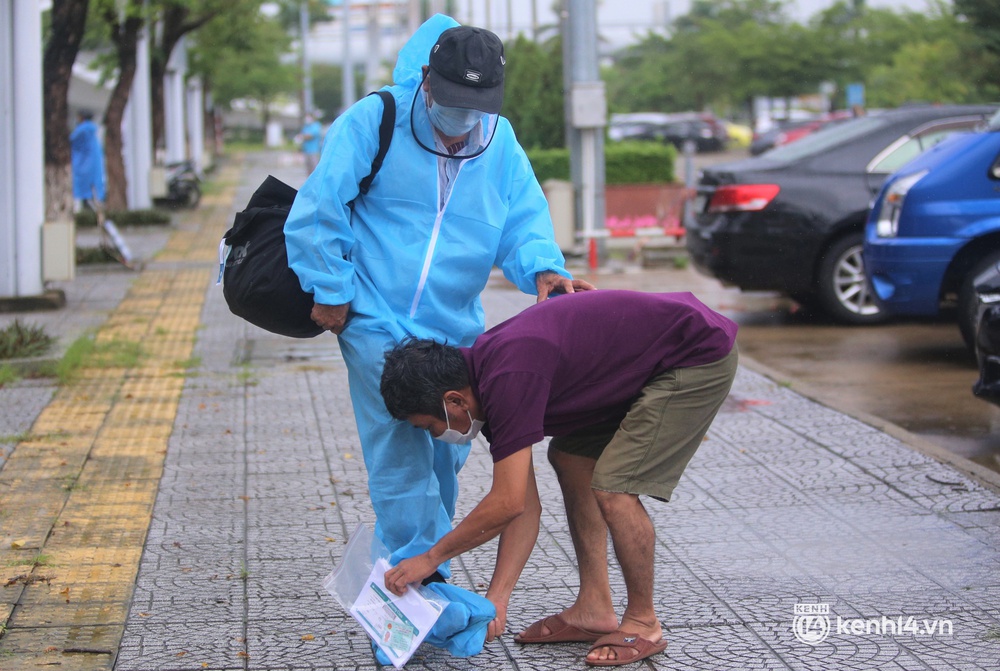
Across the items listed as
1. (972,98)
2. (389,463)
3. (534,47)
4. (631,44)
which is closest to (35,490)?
(389,463)

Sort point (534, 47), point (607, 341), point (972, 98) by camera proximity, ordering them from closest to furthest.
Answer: point (607, 341) < point (534, 47) < point (972, 98)

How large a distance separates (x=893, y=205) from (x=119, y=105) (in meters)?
14.4

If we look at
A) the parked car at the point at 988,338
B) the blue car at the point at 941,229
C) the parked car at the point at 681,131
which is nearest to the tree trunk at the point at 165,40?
the blue car at the point at 941,229

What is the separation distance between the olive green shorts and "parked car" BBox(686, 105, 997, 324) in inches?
254

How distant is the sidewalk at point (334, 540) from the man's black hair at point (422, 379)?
2.97ft

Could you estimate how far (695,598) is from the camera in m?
4.38

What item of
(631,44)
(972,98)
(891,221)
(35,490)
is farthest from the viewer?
(631,44)

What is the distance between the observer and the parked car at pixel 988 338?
628 cm

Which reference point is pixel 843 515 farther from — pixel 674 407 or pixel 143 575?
pixel 143 575

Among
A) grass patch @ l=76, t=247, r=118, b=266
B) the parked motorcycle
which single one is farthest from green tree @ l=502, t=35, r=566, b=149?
the parked motorcycle

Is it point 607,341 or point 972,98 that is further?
point 972,98

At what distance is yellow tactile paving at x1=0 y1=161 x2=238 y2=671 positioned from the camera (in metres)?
4.07

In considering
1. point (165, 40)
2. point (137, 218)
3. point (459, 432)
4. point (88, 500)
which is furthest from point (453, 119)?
point (165, 40)

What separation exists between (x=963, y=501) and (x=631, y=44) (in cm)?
5472
